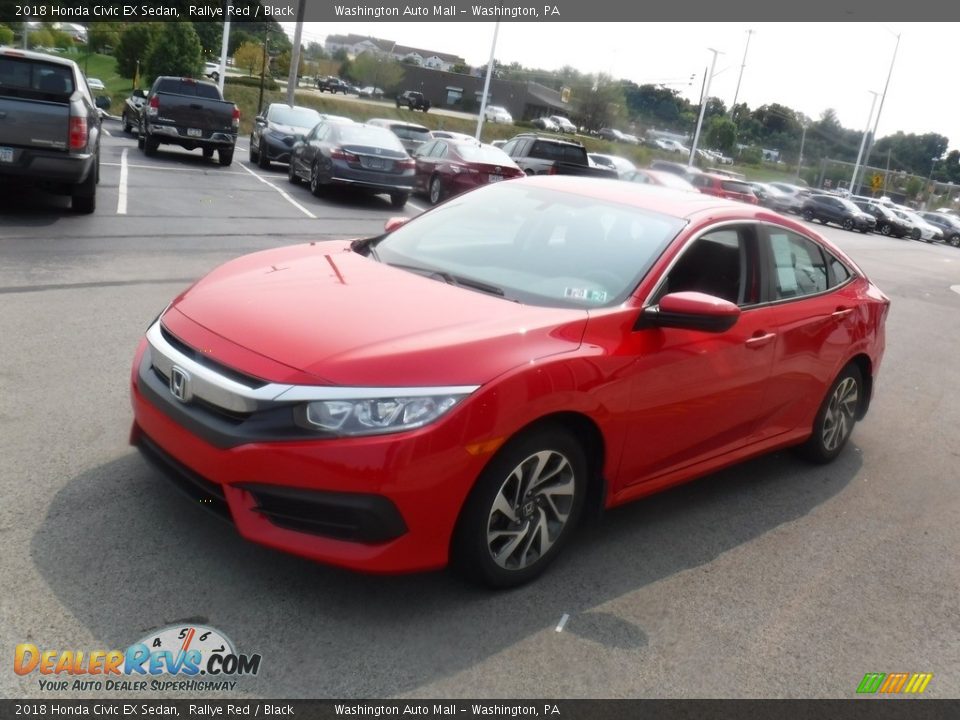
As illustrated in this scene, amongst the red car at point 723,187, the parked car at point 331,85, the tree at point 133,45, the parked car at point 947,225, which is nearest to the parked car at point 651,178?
the red car at point 723,187

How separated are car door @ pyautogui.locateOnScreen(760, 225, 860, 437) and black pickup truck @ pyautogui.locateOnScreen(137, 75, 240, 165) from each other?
1745cm

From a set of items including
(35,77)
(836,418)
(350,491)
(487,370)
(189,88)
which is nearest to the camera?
(350,491)

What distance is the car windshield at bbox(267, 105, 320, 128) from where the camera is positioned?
2394 centimetres

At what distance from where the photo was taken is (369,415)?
10.8 feet

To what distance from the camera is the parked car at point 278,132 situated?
22734mm

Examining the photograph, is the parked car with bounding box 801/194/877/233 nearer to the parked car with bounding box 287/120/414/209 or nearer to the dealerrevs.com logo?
the parked car with bounding box 287/120/414/209

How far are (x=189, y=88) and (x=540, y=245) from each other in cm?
2037

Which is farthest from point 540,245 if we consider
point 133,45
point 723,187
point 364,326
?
point 133,45

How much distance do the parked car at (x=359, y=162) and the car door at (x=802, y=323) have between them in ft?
43.0

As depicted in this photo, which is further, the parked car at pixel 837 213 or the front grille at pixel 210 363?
the parked car at pixel 837 213

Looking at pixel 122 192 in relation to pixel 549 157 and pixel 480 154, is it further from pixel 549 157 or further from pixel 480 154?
pixel 549 157

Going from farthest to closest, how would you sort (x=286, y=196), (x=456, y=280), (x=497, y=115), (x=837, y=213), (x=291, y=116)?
(x=497, y=115) < (x=837, y=213) < (x=291, y=116) < (x=286, y=196) < (x=456, y=280)

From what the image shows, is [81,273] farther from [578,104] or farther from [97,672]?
[578,104]

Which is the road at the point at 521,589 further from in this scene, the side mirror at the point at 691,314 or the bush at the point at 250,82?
the bush at the point at 250,82
